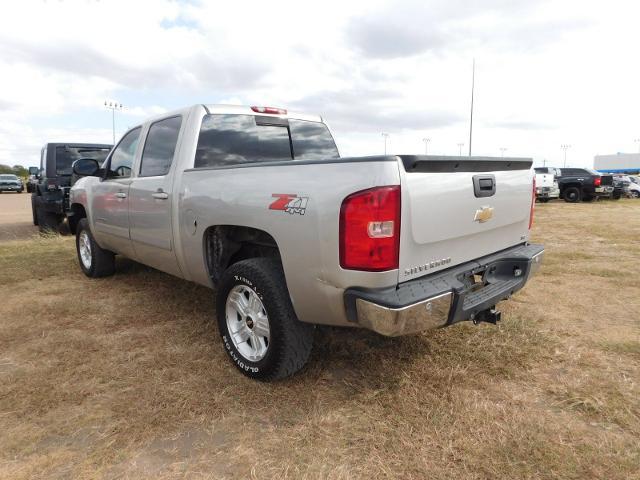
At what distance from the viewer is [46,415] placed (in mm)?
2627

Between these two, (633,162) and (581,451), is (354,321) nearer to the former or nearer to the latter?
(581,451)

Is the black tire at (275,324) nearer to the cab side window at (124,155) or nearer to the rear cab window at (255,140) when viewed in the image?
the rear cab window at (255,140)

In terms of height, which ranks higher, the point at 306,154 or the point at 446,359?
the point at 306,154

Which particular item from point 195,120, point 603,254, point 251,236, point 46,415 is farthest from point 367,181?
point 603,254

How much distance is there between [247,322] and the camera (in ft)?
10.0

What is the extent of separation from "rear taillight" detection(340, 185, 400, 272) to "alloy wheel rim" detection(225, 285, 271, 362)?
2.70 feet

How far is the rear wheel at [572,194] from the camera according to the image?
813 inches

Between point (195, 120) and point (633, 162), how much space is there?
109355 millimetres

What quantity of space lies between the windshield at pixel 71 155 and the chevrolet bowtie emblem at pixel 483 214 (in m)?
8.70

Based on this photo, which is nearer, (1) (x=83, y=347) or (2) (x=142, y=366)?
(2) (x=142, y=366)

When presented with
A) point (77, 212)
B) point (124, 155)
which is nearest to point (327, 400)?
point (124, 155)

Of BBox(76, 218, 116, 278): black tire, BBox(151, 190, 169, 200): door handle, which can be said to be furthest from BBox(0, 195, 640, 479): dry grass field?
BBox(151, 190, 169, 200): door handle

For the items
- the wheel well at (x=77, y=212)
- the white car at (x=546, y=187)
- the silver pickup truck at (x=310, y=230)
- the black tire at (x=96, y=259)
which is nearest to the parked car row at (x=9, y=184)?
the wheel well at (x=77, y=212)

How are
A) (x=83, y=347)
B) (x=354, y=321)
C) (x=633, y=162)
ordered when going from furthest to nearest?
(x=633, y=162), (x=83, y=347), (x=354, y=321)
